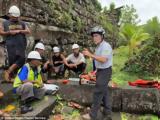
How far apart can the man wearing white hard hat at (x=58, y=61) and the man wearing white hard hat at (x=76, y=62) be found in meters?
0.16

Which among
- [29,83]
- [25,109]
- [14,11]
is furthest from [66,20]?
[25,109]

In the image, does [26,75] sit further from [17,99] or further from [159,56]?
[159,56]

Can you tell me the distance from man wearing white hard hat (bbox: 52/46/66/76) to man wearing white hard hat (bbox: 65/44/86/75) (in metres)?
0.16

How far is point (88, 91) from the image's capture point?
8422mm

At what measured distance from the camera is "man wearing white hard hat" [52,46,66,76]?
1028cm

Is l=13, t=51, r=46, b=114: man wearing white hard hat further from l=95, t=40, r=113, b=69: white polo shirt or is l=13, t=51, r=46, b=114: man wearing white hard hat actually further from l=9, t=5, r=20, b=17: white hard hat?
l=9, t=5, r=20, b=17: white hard hat

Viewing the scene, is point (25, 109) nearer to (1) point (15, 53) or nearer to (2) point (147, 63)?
(1) point (15, 53)

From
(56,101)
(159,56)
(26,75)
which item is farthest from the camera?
(159,56)

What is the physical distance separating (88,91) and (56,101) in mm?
880

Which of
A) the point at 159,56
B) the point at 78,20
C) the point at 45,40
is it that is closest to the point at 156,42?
the point at 159,56

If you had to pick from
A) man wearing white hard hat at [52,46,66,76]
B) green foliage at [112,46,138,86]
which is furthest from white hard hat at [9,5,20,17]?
green foliage at [112,46,138,86]

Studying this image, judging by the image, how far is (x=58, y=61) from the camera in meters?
10.4

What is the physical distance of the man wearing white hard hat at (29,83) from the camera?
22.1 ft

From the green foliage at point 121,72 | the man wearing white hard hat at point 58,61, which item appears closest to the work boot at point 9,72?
the man wearing white hard hat at point 58,61
